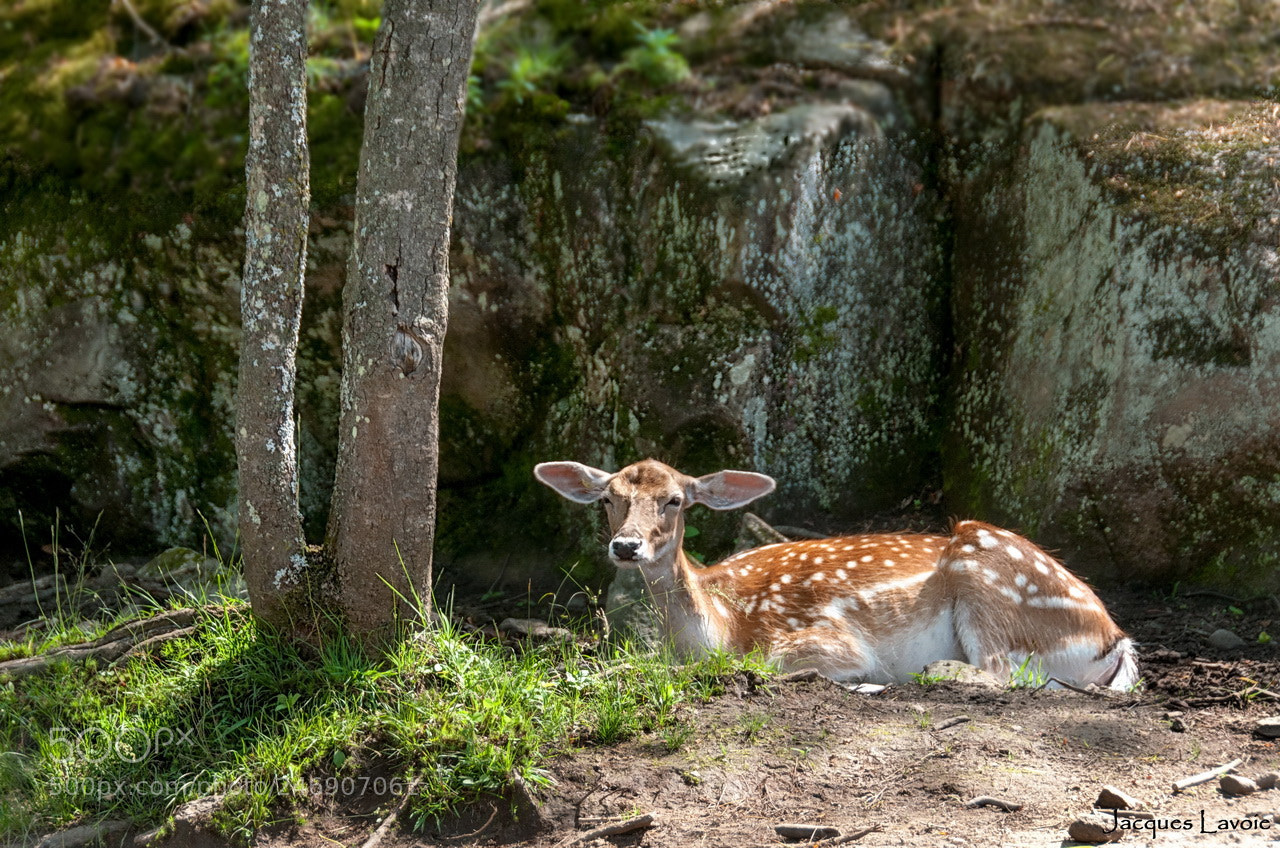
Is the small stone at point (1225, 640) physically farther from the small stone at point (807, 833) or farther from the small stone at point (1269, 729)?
the small stone at point (807, 833)

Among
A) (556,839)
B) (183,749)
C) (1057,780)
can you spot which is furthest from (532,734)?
(1057,780)

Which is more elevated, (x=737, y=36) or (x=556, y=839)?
(x=737, y=36)

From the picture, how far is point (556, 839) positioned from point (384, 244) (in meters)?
2.06

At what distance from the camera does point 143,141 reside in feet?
22.7

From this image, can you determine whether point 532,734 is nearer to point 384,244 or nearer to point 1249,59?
point 384,244

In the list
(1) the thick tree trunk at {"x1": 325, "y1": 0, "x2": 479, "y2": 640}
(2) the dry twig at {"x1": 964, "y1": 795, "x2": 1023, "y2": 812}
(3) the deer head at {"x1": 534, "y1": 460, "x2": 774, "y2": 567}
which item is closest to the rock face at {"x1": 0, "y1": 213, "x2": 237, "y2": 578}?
(3) the deer head at {"x1": 534, "y1": 460, "x2": 774, "y2": 567}

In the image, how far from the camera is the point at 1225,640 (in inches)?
211

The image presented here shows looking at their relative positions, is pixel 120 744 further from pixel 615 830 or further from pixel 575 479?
pixel 575 479

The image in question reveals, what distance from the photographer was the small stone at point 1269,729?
13.6ft

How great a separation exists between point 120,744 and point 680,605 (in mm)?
2293

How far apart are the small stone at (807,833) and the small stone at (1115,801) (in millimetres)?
793

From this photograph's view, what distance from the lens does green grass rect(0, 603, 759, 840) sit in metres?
3.95

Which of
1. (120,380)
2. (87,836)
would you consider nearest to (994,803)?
(87,836)

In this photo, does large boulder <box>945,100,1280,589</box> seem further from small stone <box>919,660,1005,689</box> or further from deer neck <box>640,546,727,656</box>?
deer neck <box>640,546,727,656</box>
